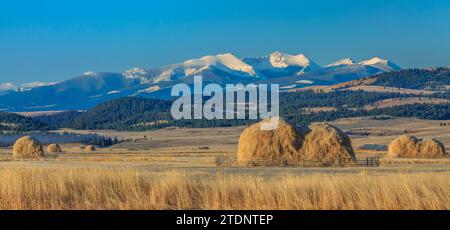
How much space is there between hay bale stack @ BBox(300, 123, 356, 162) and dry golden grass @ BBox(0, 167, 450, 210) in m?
26.7

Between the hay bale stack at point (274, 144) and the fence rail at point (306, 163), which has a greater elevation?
the hay bale stack at point (274, 144)

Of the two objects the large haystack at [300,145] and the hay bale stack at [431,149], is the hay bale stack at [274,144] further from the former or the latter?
the hay bale stack at [431,149]

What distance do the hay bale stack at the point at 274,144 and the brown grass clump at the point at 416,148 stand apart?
17777 millimetres

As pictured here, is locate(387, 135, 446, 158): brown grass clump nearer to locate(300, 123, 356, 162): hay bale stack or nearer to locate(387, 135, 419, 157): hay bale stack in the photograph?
locate(387, 135, 419, 157): hay bale stack

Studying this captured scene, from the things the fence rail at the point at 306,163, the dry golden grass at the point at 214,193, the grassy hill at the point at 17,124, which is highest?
the grassy hill at the point at 17,124

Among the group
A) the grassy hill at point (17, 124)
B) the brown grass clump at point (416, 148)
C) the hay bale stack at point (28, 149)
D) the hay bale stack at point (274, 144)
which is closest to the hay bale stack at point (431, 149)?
the brown grass clump at point (416, 148)

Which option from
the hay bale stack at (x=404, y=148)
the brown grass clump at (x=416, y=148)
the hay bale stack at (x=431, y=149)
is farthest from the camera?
the hay bale stack at (x=404, y=148)

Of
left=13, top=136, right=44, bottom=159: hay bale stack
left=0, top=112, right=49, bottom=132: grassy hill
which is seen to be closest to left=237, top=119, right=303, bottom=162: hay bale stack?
left=13, top=136, right=44, bottom=159: hay bale stack

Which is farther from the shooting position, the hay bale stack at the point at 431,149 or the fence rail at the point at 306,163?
the hay bale stack at the point at 431,149

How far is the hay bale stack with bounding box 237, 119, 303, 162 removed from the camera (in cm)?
5031

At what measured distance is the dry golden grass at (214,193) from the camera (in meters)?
19.2

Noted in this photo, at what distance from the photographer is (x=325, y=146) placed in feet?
163
